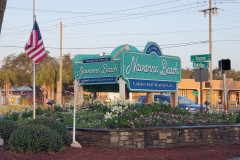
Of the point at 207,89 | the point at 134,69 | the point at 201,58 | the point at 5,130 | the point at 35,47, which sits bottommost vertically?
the point at 5,130

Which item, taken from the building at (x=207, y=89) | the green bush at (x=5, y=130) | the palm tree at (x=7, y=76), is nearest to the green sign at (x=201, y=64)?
the green bush at (x=5, y=130)

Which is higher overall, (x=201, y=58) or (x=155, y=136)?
(x=201, y=58)

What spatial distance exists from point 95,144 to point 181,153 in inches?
110

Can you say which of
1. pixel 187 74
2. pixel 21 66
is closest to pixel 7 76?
pixel 21 66

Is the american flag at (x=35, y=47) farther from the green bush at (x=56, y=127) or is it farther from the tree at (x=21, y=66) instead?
the tree at (x=21, y=66)

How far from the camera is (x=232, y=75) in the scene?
104438 mm

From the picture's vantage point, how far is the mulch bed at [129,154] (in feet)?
32.7

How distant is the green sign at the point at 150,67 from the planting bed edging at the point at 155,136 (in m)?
4.76

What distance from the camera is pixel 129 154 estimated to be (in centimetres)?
1115

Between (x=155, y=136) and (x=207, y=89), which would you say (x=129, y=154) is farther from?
(x=207, y=89)

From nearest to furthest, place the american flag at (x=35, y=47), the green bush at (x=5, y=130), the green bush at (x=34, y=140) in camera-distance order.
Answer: the green bush at (x=34, y=140) → the green bush at (x=5, y=130) → the american flag at (x=35, y=47)

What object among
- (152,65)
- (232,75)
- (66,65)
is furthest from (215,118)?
(232,75)

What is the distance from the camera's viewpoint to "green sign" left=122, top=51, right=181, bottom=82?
Result: 1744 centimetres

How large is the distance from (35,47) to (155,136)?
5477mm
